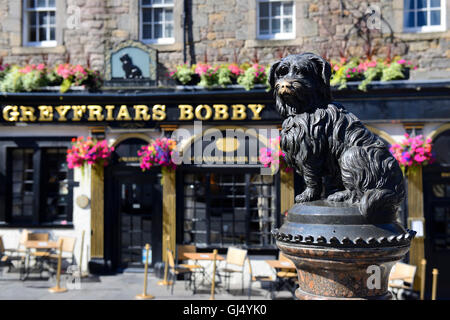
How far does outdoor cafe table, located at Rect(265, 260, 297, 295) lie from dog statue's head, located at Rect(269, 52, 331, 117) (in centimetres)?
580

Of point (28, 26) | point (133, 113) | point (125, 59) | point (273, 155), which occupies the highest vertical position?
point (28, 26)

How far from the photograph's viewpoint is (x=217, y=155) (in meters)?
10.4

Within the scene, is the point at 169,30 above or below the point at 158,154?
above

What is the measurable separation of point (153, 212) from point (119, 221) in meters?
0.93

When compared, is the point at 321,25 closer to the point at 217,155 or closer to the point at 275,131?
the point at 275,131

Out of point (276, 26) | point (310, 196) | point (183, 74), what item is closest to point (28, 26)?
point (183, 74)

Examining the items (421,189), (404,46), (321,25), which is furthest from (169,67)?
(421,189)

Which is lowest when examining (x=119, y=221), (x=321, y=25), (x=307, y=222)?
(x=119, y=221)

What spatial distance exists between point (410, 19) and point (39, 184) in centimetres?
975

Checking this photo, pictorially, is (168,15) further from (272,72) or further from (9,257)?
(272,72)

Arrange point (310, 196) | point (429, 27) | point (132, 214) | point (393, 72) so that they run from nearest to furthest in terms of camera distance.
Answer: point (310, 196) → point (393, 72) → point (429, 27) → point (132, 214)

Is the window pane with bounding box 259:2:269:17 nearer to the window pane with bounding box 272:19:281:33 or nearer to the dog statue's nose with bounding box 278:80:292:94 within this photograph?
the window pane with bounding box 272:19:281:33

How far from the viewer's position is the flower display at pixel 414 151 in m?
9.32

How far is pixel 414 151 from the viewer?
30.7 ft
